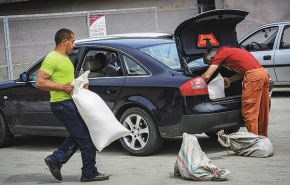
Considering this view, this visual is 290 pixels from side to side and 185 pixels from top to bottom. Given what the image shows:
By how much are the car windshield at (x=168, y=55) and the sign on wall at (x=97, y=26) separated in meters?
10.4

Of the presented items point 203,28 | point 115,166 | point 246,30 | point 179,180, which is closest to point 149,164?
point 115,166

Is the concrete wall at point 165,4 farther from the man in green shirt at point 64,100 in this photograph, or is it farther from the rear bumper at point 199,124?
the man in green shirt at point 64,100

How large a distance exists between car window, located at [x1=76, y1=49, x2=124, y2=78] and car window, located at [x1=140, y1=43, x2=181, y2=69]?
1.46 feet

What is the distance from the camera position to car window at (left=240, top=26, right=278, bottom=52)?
49.5 feet

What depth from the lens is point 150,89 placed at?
877 centimetres

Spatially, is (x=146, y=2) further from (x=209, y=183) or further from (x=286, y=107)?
(x=209, y=183)

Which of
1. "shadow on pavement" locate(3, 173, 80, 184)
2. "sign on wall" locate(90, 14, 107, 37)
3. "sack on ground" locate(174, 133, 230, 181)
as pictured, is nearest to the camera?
"sack on ground" locate(174, 133, 230, 181)

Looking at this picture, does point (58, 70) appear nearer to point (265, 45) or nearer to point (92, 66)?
point (92, 66)

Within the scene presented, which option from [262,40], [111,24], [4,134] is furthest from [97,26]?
[4,134]

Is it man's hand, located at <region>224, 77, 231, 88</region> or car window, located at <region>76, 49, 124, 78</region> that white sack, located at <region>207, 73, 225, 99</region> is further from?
car window, located at <region>76, 49, 124, 78</region>

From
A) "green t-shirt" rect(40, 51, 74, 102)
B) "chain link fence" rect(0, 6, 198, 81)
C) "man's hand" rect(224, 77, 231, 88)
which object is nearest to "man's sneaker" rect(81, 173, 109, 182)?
"green t-shirt" rect(40, 51, 74, 102)

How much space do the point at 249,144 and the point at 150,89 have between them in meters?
1.44

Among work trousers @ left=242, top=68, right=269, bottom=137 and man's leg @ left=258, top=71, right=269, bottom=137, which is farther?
man's leg @ left=258, top=71, right=269, bottom=137

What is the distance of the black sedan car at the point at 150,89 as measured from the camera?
28.0ft
